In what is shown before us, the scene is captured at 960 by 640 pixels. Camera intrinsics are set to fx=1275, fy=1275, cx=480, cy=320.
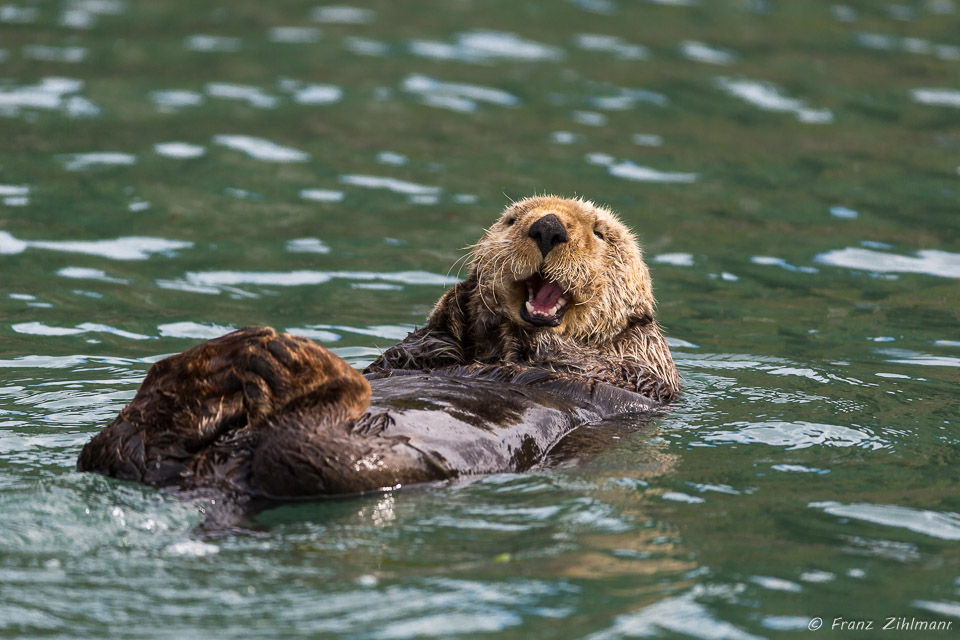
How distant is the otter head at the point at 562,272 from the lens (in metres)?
4.99

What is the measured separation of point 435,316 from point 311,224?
324cm

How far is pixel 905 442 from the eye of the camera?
4.80m

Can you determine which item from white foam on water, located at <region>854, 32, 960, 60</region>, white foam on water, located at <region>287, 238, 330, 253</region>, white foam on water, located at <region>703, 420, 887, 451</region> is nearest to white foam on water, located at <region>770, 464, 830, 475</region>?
white foam on water, located at <region>703, 420, 887, 451</region>

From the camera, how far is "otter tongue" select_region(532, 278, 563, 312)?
5.15 metres

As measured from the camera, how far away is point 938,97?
11406 millimetres

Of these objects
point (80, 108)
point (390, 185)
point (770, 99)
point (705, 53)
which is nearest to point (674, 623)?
point (390, 185)

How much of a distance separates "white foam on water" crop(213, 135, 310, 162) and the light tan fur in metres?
4.52

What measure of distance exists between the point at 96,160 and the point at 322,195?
5.67 ft

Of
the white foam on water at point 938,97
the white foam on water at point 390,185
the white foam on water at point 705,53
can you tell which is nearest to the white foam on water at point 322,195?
the white foam on water at point 390,185

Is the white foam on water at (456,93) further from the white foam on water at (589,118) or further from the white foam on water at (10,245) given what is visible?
the white foam on water at (10,245)

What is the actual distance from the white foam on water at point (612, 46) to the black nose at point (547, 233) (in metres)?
7.68

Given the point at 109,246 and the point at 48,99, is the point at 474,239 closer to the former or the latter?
the point at 109,246

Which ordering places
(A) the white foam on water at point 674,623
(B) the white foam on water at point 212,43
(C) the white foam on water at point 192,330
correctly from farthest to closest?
(B) the white foam on water at point 212,43 → (C) the white foam on water at point 192,330 → (A) the white foam on water at point 674,623

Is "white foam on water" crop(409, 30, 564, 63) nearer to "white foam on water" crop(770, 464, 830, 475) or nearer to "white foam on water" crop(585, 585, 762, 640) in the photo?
"white foam on water" crop(770, 464, 830, 475)
